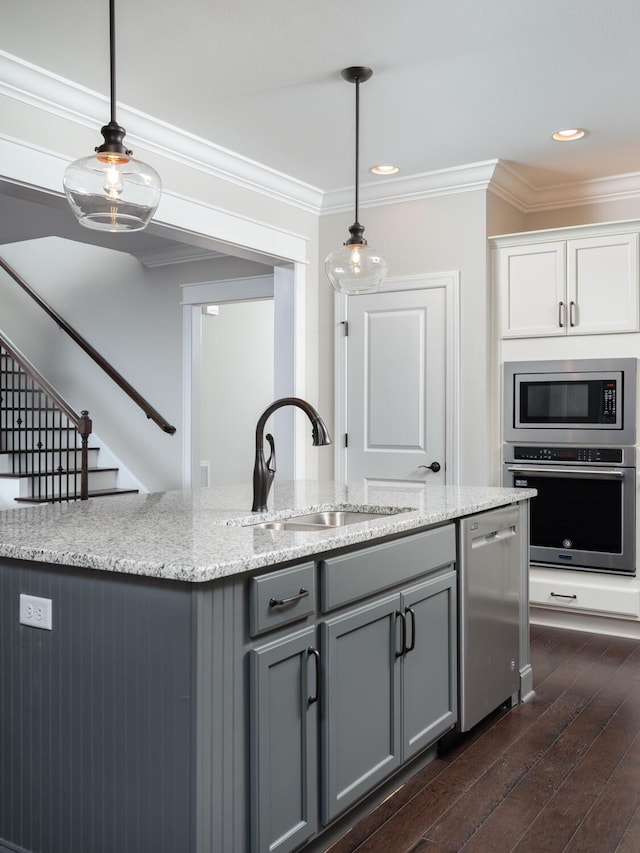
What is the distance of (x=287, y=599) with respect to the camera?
6.40 ft

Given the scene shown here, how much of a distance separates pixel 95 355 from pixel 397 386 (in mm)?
2787

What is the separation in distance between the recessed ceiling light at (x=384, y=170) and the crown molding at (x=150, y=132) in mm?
501

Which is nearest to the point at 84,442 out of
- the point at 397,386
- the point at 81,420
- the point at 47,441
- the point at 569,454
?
the point at 81,420

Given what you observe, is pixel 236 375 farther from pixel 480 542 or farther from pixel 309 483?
pixel 480 542

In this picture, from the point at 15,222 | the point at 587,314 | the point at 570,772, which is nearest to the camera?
the point at 570,772

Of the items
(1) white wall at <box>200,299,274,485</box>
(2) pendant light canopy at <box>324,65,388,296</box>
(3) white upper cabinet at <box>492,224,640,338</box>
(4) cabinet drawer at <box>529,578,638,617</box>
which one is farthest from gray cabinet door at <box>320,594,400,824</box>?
(1) white wall at <box>200,299,274,485</box>

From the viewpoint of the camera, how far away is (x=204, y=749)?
1.72 metres

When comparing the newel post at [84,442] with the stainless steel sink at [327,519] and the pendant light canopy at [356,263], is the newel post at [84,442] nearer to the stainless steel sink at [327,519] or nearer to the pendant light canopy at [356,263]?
the pendant light canopy at [356,263]

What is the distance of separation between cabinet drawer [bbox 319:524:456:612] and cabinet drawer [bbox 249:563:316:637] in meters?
0.08

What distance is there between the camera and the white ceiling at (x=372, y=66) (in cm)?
284

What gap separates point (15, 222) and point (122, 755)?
177 inches

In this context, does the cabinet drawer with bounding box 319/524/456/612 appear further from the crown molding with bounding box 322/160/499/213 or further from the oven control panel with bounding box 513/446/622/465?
the crown molding with bounding box 322/160/499/213

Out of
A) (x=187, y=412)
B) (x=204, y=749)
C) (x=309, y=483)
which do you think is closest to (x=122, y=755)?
(x=204, y=749)

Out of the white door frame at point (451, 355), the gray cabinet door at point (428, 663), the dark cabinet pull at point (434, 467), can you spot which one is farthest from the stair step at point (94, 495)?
the gray cabinet door at point (428, 663)
